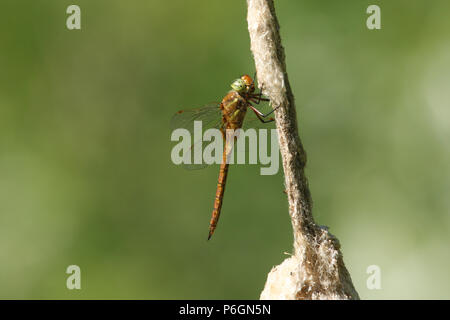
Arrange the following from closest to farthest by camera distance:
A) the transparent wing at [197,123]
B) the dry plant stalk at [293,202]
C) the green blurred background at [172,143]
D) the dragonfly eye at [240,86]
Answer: the dry plant stalk at [293,202]
the dragonfly eye at [240,86]
the transparent wing at [197,123]
the green blurred background at [172,143]

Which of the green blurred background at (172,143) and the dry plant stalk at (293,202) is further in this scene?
the green blurred background at (172,143)

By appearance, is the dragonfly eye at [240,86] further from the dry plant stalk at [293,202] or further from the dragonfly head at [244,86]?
the dry plant stalk at [293,202]

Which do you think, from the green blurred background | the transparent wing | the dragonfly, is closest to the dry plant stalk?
the dragonfly

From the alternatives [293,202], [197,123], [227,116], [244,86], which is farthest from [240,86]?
[293,202]

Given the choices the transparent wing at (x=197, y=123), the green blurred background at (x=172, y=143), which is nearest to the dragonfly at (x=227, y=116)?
the transparent wing at (x=197, y=123)

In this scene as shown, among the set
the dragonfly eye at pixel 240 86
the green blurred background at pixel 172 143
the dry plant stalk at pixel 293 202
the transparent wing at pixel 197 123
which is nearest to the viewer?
the dry plant stalk at pixel 293 202
